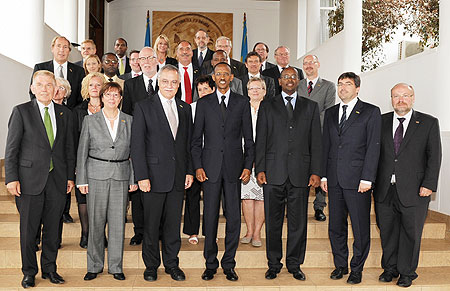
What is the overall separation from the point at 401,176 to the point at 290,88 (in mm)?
1153

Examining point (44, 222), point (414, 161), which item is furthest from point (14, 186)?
point (414, 161)

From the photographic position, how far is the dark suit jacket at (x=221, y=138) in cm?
427

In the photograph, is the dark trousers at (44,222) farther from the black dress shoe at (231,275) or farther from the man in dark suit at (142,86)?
the black dress shoe at (231,275)

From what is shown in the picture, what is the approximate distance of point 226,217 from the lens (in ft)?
14.1

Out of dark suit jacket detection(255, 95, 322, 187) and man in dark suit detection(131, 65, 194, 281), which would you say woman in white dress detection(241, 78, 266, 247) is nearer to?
dark suit jacket detection(255, 95, 322, 187)

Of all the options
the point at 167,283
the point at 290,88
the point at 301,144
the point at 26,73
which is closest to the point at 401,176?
the point at 301,144

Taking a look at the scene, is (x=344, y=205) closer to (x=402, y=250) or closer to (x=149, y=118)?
(x=402, y=250)

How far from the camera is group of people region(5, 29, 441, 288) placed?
163 inches

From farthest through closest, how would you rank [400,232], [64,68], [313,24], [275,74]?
[313,24], [275,74], [64,68], [400,232]

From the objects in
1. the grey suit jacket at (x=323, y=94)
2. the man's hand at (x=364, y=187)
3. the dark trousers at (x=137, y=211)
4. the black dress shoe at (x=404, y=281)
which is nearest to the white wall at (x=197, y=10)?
the grey suit jacket at (x=323, y=94)

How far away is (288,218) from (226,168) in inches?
26.5

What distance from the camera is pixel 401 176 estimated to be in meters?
4.28

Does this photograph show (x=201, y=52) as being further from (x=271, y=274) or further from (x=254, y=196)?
(x=271, y=274)

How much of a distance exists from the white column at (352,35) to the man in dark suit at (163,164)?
5233mm
